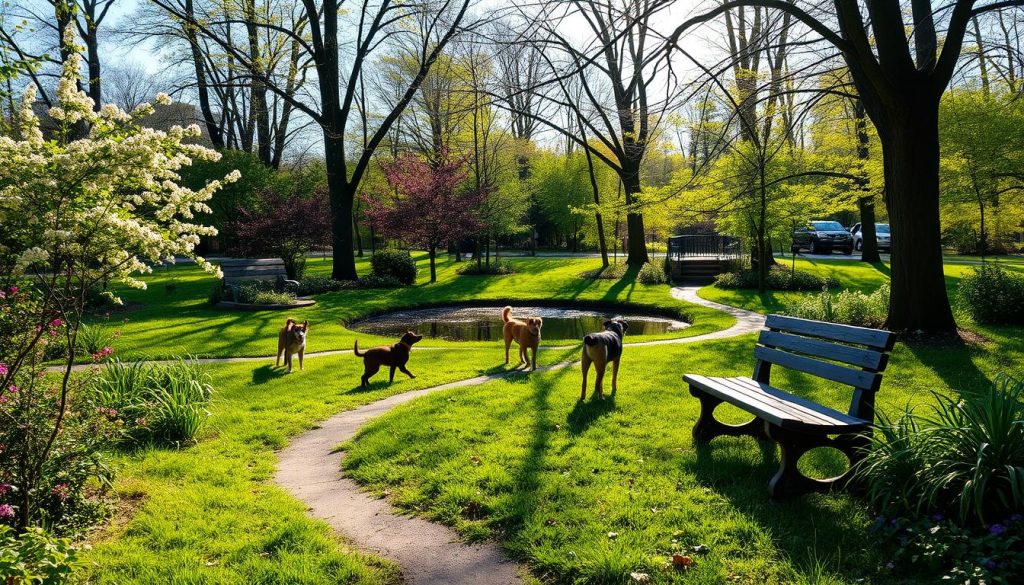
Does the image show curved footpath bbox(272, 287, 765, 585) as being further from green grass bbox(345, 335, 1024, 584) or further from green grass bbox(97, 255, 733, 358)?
green grass bbox(97, 255, 733, 358)

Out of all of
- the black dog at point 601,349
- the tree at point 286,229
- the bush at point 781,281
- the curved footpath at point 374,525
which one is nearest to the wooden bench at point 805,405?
the black dog at point 601,349

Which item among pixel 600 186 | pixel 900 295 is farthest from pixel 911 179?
pixel 600 186

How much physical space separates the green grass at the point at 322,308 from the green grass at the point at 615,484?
542cm

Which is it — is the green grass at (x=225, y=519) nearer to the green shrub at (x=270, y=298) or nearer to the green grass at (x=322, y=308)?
the green grass at (x=322, y=308)

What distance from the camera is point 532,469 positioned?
4.31 m

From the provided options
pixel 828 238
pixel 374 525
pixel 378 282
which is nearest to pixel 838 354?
pixel 374 525

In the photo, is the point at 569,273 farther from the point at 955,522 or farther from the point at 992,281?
the point at 955,522

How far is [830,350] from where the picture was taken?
4.29 meters

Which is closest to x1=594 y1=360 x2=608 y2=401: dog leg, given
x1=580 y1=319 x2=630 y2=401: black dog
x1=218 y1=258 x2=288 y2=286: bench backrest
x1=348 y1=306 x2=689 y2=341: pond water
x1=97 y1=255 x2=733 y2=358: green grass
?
x1=580 y1=319 x2=630 y2=401: black dog

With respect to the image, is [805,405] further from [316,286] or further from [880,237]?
[880,237]

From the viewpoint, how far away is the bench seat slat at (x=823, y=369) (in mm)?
3871

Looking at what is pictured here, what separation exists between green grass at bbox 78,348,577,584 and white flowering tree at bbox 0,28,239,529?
0.65m

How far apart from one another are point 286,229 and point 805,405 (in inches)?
750

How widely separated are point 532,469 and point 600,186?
3687 centimetres
